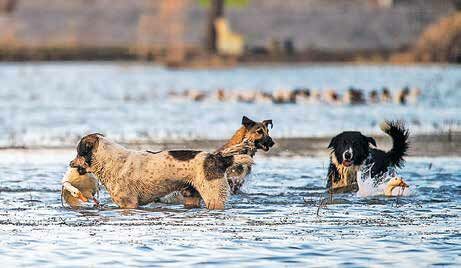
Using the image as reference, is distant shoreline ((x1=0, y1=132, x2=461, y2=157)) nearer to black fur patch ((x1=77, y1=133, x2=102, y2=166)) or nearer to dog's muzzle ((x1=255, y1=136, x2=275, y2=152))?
dog's muzzle ((x1=255, y1=136, x2=275, y2=152))

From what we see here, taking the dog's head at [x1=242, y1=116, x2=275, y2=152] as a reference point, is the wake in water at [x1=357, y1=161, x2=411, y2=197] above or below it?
below

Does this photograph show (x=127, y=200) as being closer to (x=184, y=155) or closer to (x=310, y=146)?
(x=184, y=155)

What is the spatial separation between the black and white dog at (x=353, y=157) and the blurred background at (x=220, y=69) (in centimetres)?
705

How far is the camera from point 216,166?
13633 mm

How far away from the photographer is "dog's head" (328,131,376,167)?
50.0 feet

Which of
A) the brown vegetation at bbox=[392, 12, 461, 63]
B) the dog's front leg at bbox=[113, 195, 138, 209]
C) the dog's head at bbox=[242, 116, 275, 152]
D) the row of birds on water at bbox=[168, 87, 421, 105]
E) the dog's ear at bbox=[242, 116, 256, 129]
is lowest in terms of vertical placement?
the dog's front leg at bbox=[113, 195, 138, 209]

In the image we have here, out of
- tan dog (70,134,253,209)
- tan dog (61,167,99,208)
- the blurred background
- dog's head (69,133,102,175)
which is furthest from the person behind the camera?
the blurred background

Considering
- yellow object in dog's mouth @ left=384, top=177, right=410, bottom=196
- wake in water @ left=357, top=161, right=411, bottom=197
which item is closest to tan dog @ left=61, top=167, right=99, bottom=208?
wake in water @ left=357, top=161, right=411, bottom=197

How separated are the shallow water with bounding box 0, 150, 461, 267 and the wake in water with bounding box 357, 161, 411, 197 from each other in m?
0.15

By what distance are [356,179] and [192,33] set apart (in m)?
62.4

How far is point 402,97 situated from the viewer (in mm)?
33156

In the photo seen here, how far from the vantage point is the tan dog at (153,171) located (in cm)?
1366

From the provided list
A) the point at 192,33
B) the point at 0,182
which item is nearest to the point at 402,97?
the point at 0,182

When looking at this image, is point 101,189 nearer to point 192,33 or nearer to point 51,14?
point 192,33
